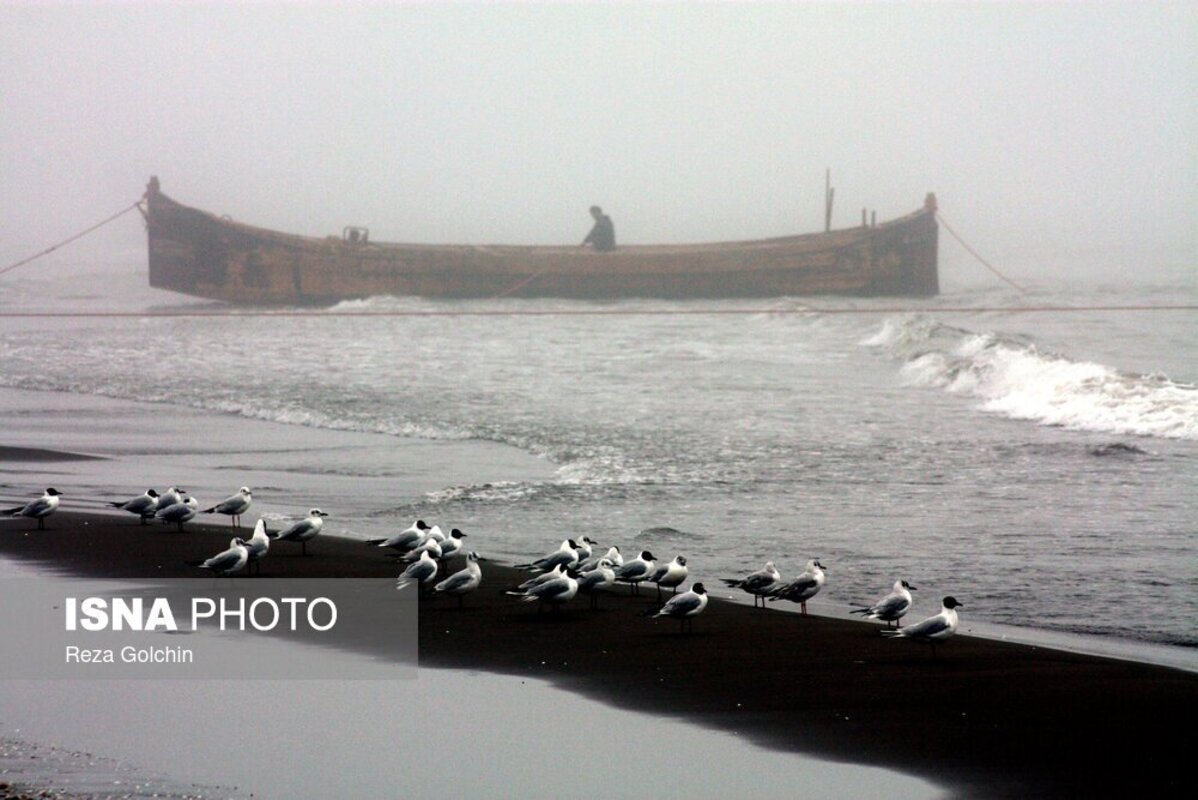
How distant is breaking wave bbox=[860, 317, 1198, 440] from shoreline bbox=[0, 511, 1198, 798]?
21.6ft

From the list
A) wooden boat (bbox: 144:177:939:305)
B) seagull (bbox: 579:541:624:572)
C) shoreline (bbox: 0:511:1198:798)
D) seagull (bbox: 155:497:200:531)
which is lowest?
shoreline (bbox: 0:511:1198:798)

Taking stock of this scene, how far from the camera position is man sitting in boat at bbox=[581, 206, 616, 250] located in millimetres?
21609

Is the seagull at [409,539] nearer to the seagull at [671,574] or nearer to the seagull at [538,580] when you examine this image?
the seagull at [538,580]

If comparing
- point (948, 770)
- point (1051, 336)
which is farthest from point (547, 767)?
point (1051, 336)

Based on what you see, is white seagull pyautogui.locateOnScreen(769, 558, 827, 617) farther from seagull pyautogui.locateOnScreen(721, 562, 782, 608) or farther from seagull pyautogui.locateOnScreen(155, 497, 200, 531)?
seagull pyautogui.locateOnScreen(155, 497, 200, 531)

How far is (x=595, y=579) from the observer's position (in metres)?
5.55

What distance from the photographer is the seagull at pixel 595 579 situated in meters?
5.55

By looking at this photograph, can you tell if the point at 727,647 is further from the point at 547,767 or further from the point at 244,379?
the point at 244,379

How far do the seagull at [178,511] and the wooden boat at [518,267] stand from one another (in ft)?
49.7

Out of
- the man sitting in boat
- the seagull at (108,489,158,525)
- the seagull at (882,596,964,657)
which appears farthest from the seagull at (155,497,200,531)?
the man sitting in boat

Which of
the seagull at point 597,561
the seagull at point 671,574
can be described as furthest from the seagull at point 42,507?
the seagull at point 671,574

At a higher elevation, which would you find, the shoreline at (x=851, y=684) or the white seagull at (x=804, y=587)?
the white seagull at (x=804, y=587)

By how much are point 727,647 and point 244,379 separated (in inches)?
416

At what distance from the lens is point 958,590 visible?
6.20 metres
